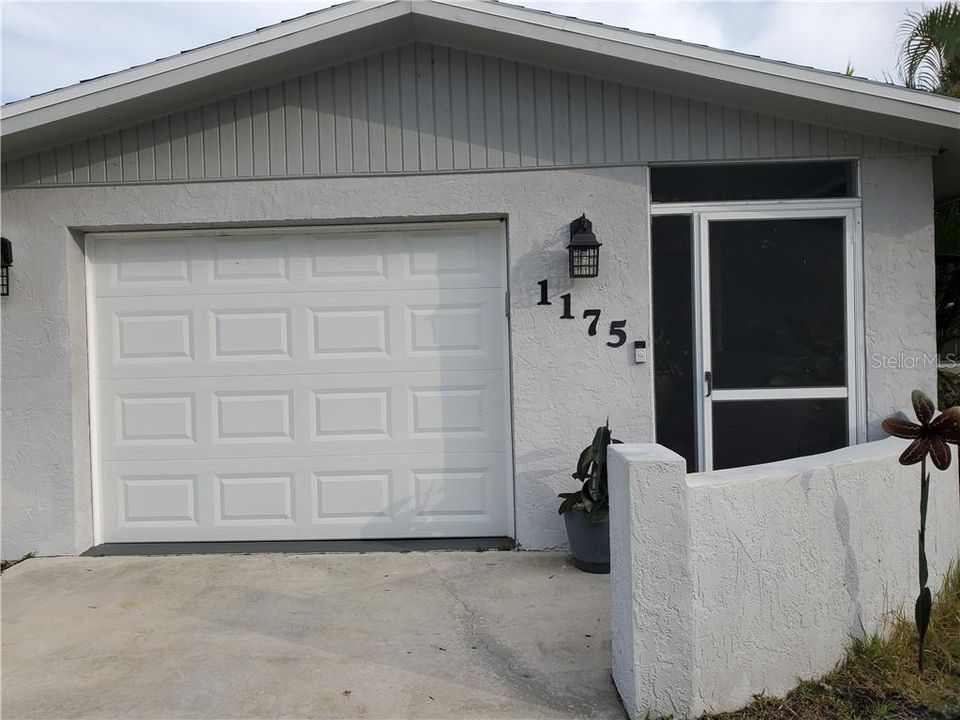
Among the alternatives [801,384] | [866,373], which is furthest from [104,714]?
[866,373]

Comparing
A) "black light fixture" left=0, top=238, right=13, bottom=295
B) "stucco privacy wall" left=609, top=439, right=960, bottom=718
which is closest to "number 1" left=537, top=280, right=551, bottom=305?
"stucco privacy wall" left=609, top=439, right=960, bottom=718

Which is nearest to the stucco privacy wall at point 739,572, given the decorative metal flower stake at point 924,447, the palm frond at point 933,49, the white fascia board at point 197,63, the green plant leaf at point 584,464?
the decorative metal flower stake at point 924,447

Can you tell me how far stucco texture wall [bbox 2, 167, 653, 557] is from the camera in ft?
17.8

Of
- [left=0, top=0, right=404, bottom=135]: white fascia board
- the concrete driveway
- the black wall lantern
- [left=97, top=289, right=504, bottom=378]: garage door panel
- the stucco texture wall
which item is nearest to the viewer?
the concrete driveway

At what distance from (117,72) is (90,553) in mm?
3340

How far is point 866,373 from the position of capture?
5.43 meters

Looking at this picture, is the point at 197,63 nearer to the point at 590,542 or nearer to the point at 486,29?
the point at 486,29

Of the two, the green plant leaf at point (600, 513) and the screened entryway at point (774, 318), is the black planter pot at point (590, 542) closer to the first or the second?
the green plant leaf at point (600, 513)

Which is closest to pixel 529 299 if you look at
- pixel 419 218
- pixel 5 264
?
pixel 419 218

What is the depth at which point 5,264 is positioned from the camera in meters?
5.48

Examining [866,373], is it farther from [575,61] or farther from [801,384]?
[575,61]

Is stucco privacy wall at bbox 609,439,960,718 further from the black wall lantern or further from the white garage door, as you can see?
the white garage door

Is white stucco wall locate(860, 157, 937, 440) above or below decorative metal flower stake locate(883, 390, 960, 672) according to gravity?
above

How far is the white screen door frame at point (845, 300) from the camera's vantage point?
17.8 feet
